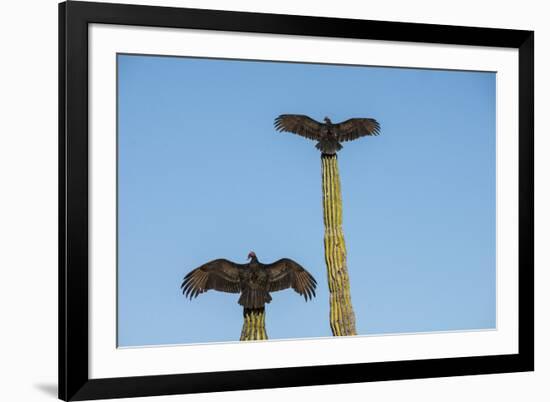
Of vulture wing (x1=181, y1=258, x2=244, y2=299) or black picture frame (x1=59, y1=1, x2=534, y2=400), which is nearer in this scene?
black picture frame (x1=59, y1=1, x2=534, y2=400)

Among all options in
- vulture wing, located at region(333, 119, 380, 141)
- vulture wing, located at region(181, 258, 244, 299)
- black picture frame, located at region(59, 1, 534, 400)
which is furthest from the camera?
vulture wing, located at region(333, 119, 380, 141)

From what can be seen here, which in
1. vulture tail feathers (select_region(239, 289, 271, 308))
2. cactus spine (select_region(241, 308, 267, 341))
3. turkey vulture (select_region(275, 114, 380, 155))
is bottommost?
cactus spine (select_region(241, 308, 267, 341))

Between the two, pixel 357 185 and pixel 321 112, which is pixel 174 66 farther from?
pixel 357 185

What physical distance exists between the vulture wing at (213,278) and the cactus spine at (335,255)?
21cm

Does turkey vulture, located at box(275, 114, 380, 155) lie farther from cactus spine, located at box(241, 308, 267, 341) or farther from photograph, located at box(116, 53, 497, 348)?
cactus spine, located at box(241, 308, 267, 341)

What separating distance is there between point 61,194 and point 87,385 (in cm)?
39

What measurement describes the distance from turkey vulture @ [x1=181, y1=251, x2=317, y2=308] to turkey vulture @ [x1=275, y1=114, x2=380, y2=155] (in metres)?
0.28

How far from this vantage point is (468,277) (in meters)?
2.16

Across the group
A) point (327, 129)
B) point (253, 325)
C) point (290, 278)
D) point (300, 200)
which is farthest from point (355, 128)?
point (253, 325)

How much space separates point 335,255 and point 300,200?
148 mm

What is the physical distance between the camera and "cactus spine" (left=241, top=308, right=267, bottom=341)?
197 cm

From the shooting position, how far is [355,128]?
207cm

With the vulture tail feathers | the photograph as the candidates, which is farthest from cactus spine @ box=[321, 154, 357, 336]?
the vulture tail feathers

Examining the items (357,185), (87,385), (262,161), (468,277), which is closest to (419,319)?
(468,277)
